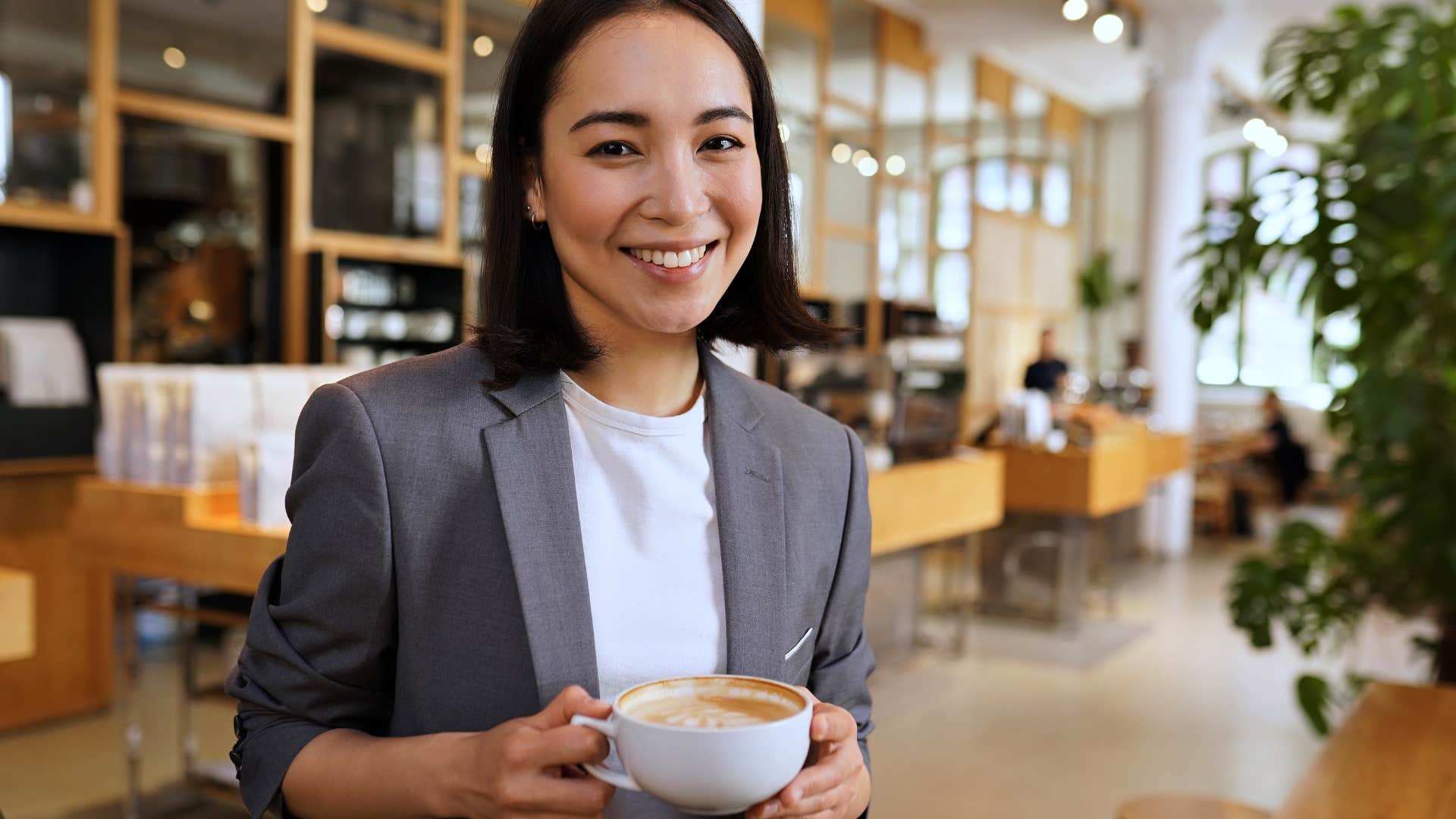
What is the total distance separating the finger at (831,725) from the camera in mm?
829

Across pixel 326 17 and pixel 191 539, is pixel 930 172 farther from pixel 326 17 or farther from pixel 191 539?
pixel 191 539

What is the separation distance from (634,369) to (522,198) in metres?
0.18

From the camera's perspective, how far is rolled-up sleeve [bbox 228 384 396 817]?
0.94 metres

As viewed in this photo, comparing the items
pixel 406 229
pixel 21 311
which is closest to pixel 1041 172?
pixel 406 229

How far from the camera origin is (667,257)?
38.4 inches

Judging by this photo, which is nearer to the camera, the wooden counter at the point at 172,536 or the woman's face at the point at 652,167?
the woman's face at the point at 652,167

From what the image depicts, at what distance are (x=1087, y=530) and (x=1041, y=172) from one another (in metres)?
6.72

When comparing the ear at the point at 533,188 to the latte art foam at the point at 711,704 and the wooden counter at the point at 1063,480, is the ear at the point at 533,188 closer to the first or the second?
the latte art foam at the point at 711,704

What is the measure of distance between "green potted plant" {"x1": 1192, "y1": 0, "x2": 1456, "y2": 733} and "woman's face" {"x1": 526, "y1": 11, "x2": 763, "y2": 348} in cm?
221

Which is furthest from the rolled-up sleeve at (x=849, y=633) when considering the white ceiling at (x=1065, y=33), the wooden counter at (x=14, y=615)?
the white ceiling at (x=1065, y=33)

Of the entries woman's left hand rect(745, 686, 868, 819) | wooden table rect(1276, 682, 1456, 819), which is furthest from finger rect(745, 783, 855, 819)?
wooden table rect(1276, 682, 1456, 819)

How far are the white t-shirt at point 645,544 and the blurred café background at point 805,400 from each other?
0.32m

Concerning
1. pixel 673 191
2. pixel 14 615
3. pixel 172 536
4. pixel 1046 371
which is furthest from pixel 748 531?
pixel 1046 371

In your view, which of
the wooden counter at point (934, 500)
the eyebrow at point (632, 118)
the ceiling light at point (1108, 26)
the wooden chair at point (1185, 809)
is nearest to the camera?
the eyebrow at point (632, 118)
